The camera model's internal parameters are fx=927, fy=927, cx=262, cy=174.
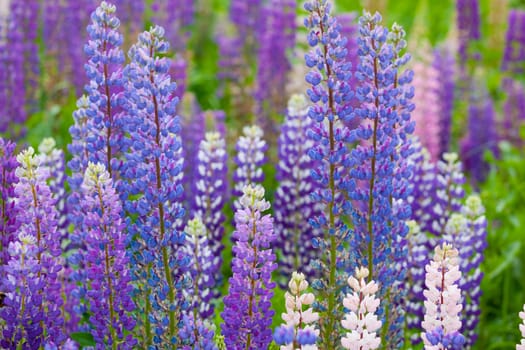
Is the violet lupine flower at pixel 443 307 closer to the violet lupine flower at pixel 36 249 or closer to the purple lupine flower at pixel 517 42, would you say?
the violet lupine flower at pixel 36 249

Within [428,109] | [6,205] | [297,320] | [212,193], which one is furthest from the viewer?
[428,109]

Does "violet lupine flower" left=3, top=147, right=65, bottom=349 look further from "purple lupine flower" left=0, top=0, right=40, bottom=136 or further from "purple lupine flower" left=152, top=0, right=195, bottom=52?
"purple lupine flower" left=152, top=0, right=195, bottom=52

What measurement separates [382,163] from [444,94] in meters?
3.51

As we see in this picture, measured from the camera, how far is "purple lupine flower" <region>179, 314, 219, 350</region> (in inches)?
98.6

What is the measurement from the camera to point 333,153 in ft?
9.11

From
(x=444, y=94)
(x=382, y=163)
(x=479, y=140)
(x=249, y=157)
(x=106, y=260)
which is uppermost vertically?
(x=444, y=94)

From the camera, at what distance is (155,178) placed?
267 centimetres

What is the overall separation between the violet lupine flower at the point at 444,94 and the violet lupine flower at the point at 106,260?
372cm

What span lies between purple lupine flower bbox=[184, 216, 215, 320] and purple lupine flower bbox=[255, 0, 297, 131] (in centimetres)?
259

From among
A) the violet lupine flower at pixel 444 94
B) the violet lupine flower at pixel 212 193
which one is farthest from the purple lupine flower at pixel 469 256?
the violet lupine flower at pixel 444 94

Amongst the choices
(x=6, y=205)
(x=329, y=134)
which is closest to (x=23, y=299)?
(x=6, y=205)

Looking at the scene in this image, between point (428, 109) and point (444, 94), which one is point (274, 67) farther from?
point (444, 94)

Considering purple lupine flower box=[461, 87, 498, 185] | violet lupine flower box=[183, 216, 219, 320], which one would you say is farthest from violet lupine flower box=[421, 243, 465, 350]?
purple lupine flower box=[461, 87, 498, 185]

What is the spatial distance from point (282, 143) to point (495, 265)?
4.00 ft
